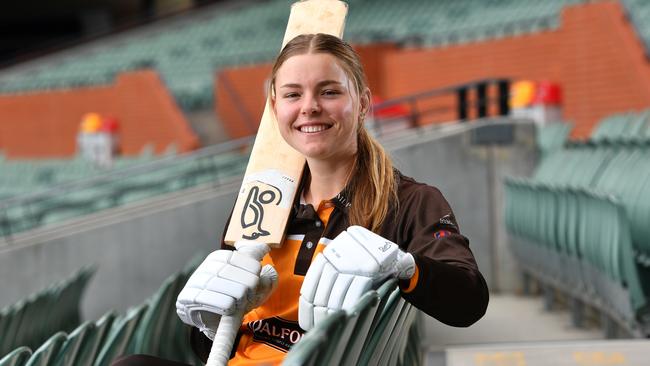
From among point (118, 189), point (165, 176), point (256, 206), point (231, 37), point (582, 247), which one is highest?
point (231, 37)

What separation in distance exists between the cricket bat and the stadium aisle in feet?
6.15

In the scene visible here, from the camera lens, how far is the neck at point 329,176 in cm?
175

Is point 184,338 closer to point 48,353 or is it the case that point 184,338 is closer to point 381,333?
point 48,353

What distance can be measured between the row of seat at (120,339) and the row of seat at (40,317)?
0.52 meters

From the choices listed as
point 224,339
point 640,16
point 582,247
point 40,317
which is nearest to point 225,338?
point 224,339

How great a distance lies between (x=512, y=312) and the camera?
189 inches

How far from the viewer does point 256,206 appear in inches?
74.5

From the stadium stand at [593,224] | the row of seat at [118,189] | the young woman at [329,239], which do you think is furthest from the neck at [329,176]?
the row of seat at [118,189]

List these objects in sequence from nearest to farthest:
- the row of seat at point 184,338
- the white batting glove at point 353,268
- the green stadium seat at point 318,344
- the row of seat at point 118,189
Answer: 1. the green stadium seat at point 318,344
2. the row of seat at point 184,338
3. the white batting glove at point 353,268
4. the row of seat at point 118,189

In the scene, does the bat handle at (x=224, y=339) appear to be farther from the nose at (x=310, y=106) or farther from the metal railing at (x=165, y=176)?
the metal railing at (x=165, y=176)

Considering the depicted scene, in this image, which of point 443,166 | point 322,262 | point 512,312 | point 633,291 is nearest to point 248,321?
point 322,262

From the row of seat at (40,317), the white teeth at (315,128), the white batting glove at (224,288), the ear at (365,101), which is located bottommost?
the row of seat at (40,317)

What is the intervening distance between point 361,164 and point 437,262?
0.33 m

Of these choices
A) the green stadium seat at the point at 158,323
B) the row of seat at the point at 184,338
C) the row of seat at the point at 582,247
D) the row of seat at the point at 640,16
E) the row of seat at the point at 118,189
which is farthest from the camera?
the row of seat at the point at 640,16
